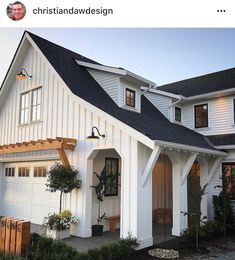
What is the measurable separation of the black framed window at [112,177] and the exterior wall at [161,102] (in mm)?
4600

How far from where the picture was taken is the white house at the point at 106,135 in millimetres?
8008

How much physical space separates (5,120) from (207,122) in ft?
30.3

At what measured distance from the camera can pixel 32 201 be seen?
449 inches

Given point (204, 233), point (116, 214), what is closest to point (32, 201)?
point (116, 214)

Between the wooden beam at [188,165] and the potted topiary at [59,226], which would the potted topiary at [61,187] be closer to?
the potted topiary at [59,226]

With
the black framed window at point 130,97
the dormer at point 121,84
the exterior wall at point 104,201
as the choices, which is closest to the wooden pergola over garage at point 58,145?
the exterior wall at point 104,201

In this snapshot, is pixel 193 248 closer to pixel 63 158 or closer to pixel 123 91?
pixel 63 158

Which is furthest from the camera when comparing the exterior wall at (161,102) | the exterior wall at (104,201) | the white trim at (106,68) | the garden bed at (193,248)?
the exterior wall at (161,102)

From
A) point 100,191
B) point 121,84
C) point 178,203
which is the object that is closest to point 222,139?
point 178,203

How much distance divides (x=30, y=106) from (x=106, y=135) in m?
4.74

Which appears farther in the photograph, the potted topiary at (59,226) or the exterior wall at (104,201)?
the exterior wall at (104,201)

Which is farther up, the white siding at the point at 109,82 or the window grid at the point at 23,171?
the white siding at the point at 109,82
